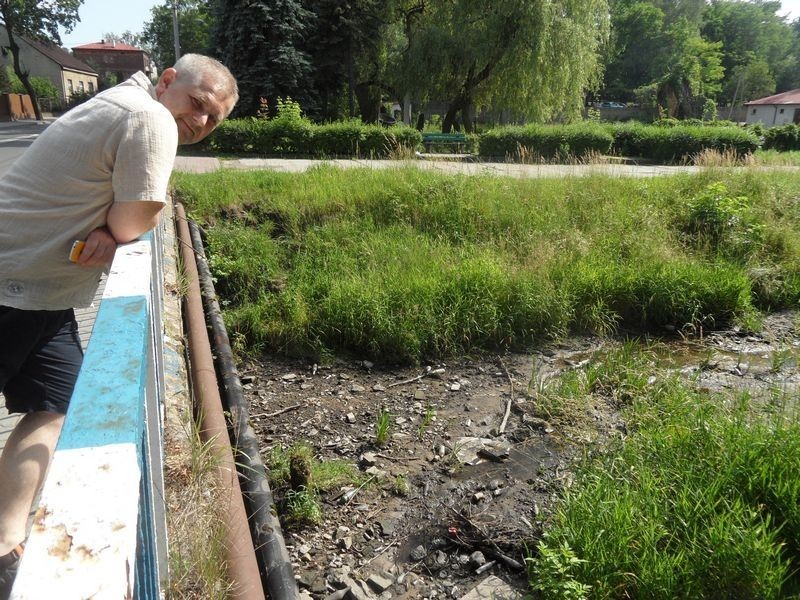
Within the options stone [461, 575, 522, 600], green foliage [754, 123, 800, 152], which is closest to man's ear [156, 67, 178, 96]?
stone [461, 575, 522, 600]

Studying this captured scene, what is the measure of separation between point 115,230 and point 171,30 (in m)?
68.3

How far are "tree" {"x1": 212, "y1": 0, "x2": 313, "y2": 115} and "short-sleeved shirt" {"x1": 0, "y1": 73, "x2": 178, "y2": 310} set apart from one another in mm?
21490

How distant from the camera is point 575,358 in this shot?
6051 millimetres

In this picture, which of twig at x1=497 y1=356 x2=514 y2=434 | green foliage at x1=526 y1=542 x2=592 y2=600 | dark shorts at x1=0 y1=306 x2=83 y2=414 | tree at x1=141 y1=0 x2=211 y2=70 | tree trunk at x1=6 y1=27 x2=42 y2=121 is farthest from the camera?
tree at x1=141 y1=0 x2=211 y2=70

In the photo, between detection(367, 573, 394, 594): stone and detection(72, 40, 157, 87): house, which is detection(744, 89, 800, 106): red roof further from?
detection(72, 40, 157, 87): house

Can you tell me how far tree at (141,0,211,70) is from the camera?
4955cm

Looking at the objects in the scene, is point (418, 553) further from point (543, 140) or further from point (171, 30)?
point (171, 30)

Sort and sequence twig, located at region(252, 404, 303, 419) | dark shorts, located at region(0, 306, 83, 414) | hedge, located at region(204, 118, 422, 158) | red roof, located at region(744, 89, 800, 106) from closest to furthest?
dark shorts, located at region(0, 306, 83, 414)
twig, located at region(252, 404, 303, 419)
hedge, located at region(204, 118, 422, 158)
red roof, located at region(744, 89, 800, 106)

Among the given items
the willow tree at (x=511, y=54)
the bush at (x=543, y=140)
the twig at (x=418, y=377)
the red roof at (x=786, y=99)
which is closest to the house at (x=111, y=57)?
the willow tree at (x=511, y=54)

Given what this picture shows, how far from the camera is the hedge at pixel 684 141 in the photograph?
2147 centimetres

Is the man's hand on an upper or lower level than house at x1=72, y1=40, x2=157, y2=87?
lower

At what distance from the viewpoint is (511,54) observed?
21.5 m

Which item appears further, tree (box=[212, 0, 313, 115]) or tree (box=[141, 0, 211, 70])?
tree (box=[141, 0, 211, 70])

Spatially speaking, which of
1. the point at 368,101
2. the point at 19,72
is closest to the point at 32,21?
the point at 19,72
